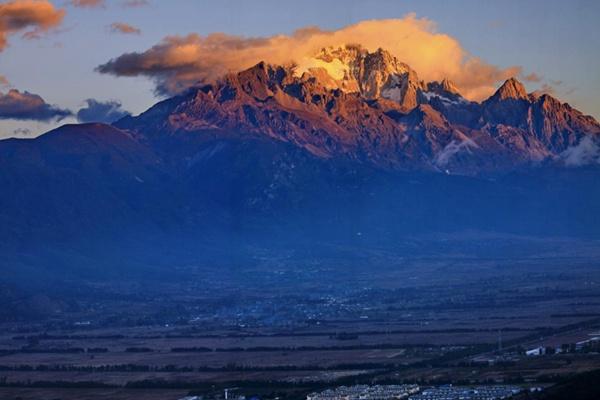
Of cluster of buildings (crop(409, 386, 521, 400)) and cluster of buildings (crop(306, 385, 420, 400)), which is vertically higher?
cluster of buildings (crop(306, 385, 420, 400))

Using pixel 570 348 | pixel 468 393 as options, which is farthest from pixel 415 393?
pixel 570 348

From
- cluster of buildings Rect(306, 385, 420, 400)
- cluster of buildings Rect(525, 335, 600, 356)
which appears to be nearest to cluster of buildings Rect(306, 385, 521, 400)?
cluster of buildings Rect(306, 385, 420, 400)

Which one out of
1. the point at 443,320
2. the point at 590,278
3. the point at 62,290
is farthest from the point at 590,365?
the point at 62,290

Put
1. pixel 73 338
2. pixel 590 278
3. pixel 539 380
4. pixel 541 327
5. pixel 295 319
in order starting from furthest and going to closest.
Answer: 1. pixel 590 278
2. pixel 295 319
3. pixel 73 338
4. pixel 541 327
5. pixel 539 380

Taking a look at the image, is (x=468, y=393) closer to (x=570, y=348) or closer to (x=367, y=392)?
(x=367, y=392)

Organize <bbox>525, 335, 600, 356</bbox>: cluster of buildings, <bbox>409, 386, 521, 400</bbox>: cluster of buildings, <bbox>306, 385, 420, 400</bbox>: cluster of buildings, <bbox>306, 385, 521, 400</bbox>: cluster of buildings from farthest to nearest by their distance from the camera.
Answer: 1. <bbox>525, 335, 600, 356</bbox>: cluster of buildings
2. <bbox>306, 385, 420, 400</bbox>: cluster of buildings
3. <bbox>306, 385, 521, 400</bbox>: cluster of buildings
4. <bbox>409, 386, 521, 400</bbox>: cluster of buildings

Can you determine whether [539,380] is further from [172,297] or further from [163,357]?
[172,297]

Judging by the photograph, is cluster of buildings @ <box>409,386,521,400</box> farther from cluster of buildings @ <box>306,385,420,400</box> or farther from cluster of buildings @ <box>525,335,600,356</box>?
cluster of buildings @ <box>525,335,600,356</box>

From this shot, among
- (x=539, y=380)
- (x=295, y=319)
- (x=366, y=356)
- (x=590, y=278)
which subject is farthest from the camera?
(x=590, y=278)

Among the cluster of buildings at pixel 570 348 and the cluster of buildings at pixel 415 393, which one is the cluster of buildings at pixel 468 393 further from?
the cluster of buildings at pixel 570 348
